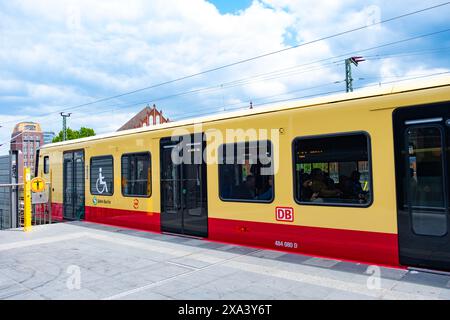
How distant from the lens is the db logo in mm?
6609

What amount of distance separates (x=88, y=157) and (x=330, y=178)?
8412 millimetres

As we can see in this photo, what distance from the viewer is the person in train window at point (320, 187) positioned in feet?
20.3

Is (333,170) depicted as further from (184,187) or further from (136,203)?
(136,203)

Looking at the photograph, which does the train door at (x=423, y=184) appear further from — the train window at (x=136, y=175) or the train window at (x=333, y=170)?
the train window at (x=136, y=175)

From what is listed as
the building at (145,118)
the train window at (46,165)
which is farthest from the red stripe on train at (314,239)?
the building at (145,118)

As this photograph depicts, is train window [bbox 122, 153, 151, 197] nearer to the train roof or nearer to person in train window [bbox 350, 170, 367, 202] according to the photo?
the train roof

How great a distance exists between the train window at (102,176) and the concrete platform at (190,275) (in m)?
3.07

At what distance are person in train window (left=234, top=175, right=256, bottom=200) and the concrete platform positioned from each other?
104 cm

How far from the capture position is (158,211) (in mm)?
9359

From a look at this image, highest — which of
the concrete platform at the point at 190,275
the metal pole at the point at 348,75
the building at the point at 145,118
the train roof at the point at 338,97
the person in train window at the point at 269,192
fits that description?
the building at the point at 145,118

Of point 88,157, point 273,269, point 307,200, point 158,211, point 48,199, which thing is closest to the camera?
point 273,269

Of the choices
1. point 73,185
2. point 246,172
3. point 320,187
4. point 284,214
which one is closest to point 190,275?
point 284,214
